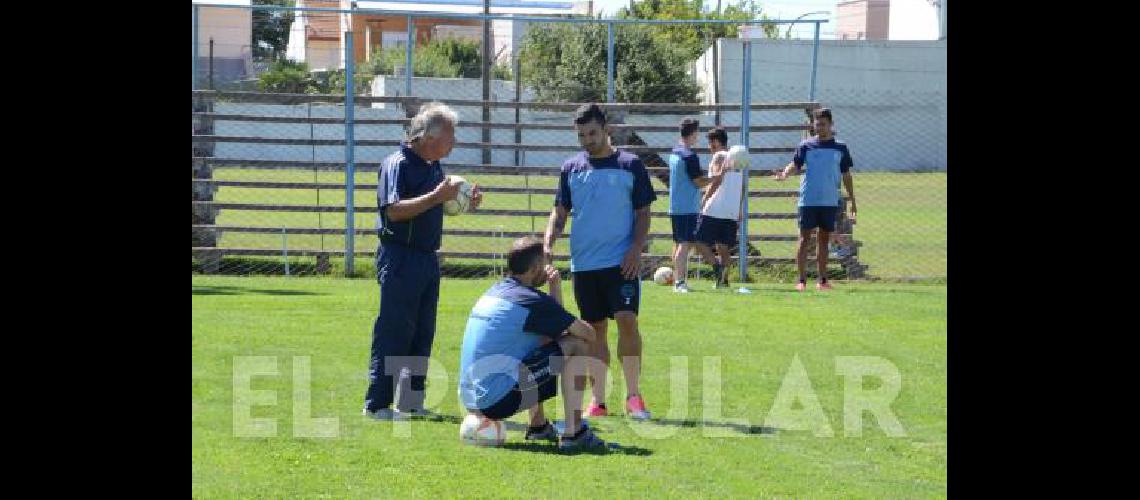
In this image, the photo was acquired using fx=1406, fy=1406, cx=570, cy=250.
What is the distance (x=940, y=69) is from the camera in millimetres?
46938

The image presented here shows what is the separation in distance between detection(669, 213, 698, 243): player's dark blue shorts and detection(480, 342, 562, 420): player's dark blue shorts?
890 cm

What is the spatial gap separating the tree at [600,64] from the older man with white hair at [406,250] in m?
21.0

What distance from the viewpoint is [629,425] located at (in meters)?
8.59

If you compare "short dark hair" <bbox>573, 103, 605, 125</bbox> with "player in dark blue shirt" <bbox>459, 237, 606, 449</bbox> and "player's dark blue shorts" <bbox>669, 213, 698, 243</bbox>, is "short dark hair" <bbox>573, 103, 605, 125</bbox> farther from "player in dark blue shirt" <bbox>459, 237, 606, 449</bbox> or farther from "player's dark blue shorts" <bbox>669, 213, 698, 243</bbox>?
"player's dark blue shorts" <bbox>669, 213, 698, 243</bbox>

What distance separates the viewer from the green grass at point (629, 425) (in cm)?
691

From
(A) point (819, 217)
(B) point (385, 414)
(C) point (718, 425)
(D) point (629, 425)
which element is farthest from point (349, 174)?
(C) point (718, 425)

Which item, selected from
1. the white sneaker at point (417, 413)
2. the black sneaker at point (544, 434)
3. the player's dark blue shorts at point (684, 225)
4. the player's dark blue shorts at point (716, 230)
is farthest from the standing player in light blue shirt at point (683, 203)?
the black sneaker at point (544, 434)

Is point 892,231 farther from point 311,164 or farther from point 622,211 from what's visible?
point 622,211

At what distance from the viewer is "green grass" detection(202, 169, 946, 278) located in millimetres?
20938

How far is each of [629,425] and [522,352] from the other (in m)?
1.18

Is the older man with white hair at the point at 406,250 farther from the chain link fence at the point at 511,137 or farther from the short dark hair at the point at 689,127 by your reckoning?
the chain link fence at the point at 511,137

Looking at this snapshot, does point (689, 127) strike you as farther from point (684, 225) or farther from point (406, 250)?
point (406, 250)
